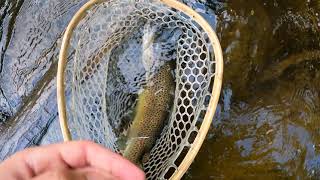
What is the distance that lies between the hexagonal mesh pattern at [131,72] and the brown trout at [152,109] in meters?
0.03

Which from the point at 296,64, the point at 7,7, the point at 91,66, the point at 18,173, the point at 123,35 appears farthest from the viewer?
the point at 7,7

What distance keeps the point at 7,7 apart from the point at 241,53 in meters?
1.21

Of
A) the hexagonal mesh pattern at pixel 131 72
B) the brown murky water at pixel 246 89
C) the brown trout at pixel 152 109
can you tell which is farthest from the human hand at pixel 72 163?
the brown murky water at pixel 246 89

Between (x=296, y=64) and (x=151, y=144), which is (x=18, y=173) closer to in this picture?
(x=151, y=144)

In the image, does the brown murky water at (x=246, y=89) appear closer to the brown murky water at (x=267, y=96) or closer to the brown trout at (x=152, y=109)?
the brown murky water at (x=267, y=96)

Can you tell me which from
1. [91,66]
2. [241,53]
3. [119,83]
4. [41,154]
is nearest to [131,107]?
[119,83]

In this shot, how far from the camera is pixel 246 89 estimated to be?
7.59 feet

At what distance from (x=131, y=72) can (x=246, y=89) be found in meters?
0.54

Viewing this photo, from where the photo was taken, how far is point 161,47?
2236 millimetres

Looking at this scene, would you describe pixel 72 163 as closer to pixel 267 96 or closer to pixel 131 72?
pixel 131 72

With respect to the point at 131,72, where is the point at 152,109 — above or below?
below

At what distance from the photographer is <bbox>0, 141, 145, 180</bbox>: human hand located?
3.46 feet

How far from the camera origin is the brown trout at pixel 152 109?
2.12 m

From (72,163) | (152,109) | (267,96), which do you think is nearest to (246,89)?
(267,96)
